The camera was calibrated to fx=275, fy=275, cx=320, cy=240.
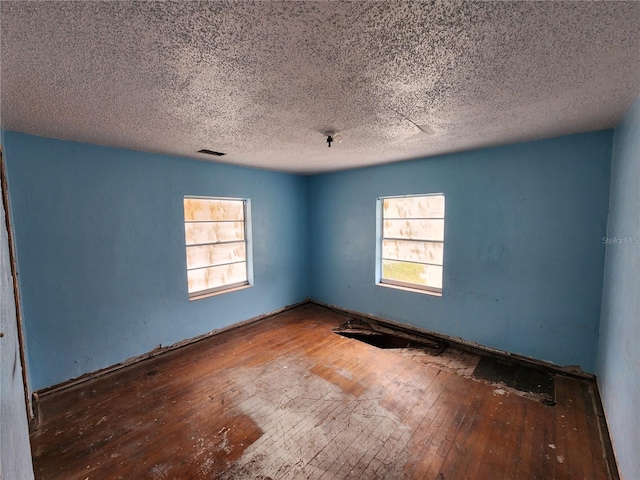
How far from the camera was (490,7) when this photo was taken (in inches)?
40.8

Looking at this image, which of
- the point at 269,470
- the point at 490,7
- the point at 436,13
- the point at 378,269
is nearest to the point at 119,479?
the point at 269,470

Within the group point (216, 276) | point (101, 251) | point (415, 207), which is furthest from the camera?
point (216, 276)

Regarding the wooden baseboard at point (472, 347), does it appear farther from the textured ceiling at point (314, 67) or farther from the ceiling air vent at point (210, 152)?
the ceiling air vent at point (210, 152)

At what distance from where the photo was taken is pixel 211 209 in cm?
397

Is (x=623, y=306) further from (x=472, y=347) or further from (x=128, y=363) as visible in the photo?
(x=128, y=363)

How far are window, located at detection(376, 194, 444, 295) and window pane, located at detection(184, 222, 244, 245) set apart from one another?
2.25m

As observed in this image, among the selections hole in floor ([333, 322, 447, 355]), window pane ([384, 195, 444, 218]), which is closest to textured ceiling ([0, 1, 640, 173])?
window pane ([384, 195, 444, 218])

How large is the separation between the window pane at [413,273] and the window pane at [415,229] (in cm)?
41

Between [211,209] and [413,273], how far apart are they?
3.09 meters

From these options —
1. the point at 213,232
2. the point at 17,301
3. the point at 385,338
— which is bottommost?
the point at 385,338

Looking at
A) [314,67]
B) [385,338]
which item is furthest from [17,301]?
[385,338]

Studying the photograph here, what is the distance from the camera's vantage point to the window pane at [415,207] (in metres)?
3.73

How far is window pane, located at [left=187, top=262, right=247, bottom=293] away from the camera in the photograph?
12.6 feet

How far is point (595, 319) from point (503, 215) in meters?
1.29
